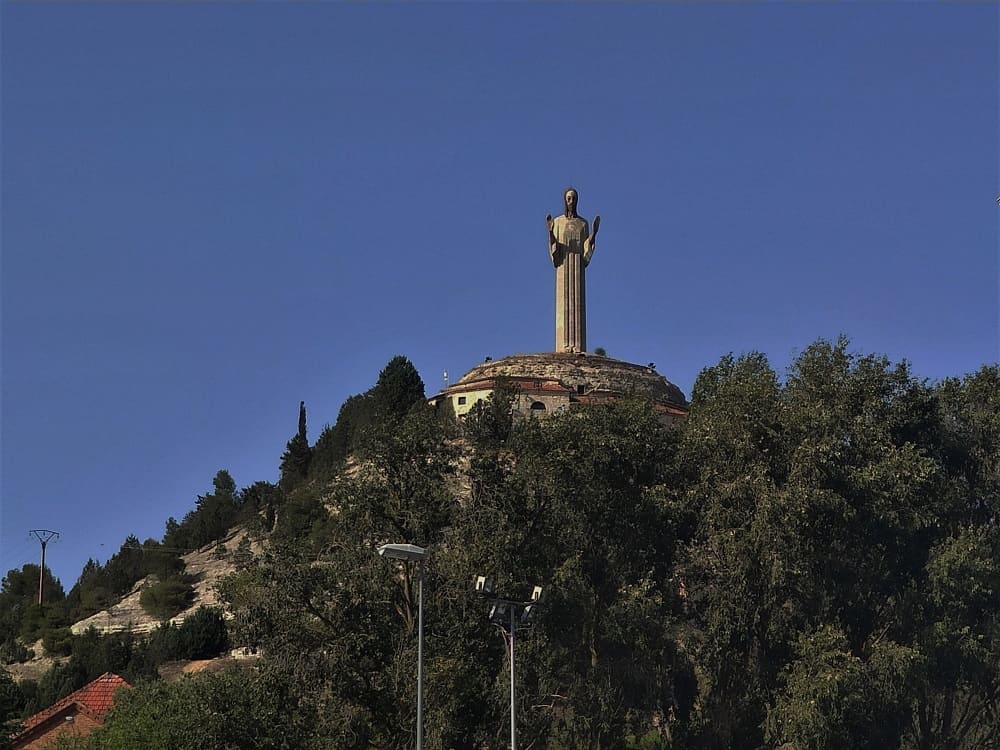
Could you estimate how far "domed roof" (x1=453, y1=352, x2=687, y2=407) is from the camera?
229ft

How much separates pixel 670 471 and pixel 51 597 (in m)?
61.8

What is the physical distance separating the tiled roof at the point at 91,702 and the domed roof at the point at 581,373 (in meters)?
25.3

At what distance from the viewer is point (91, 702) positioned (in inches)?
1972

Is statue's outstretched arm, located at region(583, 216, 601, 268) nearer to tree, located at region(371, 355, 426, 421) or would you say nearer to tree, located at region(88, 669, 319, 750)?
tree, located at region(371, 355, 426, 421)

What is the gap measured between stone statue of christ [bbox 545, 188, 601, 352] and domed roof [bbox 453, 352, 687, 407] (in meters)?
0.83

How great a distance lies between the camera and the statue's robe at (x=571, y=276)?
6919cm

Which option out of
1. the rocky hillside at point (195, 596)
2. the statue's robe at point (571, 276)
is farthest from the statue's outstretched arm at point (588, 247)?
the rocky hillside at point (195, 596)

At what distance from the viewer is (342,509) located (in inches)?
1415

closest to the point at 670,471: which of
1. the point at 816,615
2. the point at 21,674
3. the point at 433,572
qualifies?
the point at 816,615

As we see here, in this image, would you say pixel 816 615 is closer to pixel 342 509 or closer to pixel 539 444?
pixel 539 444

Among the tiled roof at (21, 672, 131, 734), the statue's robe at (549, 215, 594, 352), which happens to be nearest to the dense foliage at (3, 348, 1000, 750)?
the tiled roof at (21, 672, 131, 734)

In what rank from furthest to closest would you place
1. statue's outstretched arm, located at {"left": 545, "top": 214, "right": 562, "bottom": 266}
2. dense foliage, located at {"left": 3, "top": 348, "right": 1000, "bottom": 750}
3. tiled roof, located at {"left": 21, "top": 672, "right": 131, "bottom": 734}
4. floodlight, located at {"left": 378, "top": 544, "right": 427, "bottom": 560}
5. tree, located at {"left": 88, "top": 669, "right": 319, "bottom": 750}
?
statue's outstretched arm, located at {"left": 545, "top": 214, "right": 562, "bottom": 266}
tiled roof, located at {"left": 21, "top": 672, "right": 131, "bottom": 734}
dense foliage, located at {"left": 3, "top": 348, "right": 1000, "bottom": 750}
tree, located at {"left": 88, "top": 669, "right": 319, "bottom": 750}
floodlight, located at {"left": 378, "top": 544, "right": 427, "bottom": 560}

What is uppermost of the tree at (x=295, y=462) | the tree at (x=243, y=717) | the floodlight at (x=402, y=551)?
the tree at (x=295, y=462)

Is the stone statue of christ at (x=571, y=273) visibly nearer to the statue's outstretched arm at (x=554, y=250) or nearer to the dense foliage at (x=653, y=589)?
the statue's outstretched arm at (x=554, y=250)
